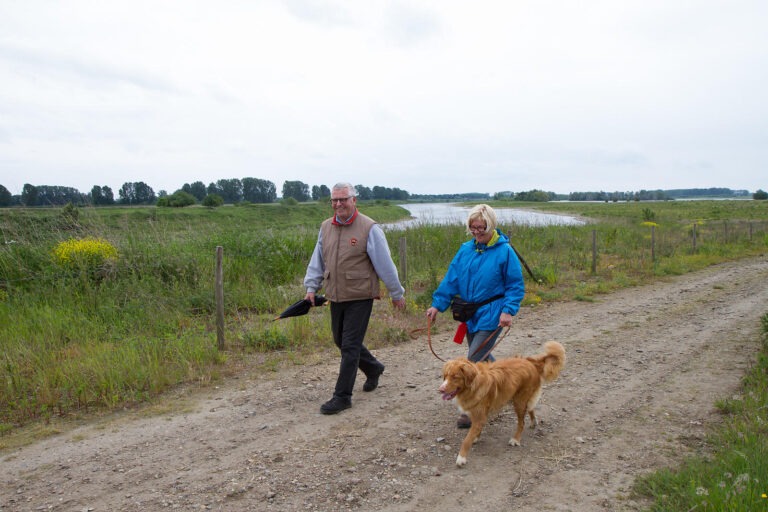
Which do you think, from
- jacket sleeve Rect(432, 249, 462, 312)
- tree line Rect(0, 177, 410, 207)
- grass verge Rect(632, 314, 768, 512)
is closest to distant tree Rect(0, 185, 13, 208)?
tree line Rect(0, 177, 410, 207)

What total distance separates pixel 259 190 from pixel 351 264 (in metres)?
63.1

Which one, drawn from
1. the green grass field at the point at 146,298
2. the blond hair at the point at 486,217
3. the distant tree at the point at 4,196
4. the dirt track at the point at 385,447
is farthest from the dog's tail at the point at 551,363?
the distant tree at the point at 4,196

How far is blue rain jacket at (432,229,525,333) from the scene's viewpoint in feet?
13.4

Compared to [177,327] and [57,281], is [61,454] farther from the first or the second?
[57,281]

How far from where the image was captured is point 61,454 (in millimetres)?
4031

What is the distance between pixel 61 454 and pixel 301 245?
8087mm

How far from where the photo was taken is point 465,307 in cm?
427

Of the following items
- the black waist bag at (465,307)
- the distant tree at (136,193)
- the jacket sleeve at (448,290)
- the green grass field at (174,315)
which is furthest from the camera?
the distant tree at (136,193)

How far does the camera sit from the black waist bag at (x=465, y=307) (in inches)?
167

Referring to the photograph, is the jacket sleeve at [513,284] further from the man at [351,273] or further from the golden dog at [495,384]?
the man at [351,273]

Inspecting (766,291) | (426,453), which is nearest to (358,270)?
(426,453)

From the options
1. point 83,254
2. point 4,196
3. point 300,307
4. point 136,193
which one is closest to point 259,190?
point 136,193

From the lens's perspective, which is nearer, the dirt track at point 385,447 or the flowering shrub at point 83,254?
the dirt track at point 385,447

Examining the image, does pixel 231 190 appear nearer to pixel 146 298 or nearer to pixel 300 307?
pixel 146 298
